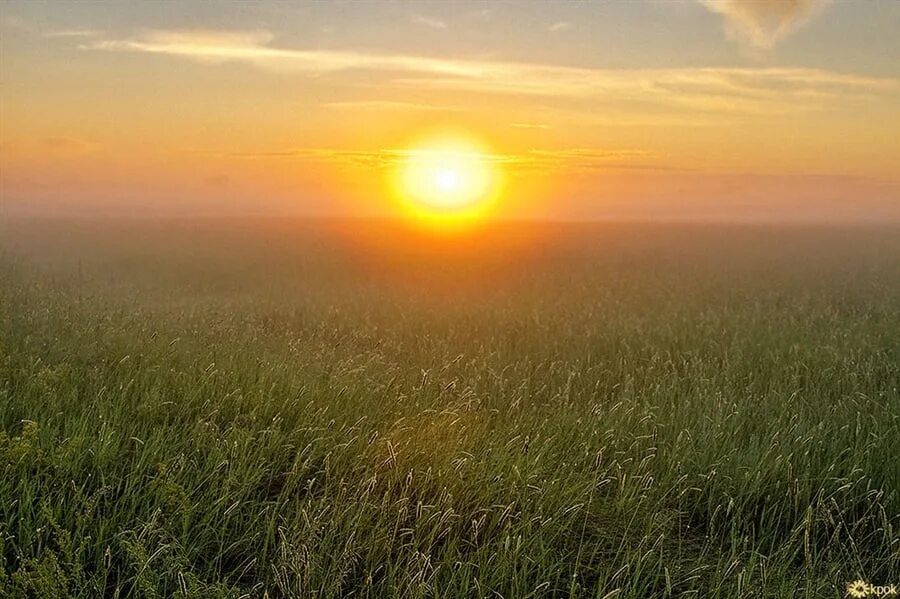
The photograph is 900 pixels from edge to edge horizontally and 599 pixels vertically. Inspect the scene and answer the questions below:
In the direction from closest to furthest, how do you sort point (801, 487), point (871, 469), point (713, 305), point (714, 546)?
1. point (714, 546)
2. point (801, 487)
3. point (871, 469)
4. point (713, 305)

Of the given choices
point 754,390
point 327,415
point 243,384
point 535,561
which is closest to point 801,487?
point 535,561

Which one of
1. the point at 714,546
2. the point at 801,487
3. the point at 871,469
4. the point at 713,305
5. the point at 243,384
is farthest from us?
the point at 713,305

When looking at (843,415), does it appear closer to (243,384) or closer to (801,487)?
(801,487)

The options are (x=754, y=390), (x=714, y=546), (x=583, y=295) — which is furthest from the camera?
(x=583, y=295)

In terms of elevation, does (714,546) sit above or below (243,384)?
below

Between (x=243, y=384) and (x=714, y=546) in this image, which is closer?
(x=714, y=546)

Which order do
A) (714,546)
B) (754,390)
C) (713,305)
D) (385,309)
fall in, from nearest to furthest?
(714,546) → (754,390) → (385,309) → (713,305)

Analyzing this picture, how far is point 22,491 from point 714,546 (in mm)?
3472

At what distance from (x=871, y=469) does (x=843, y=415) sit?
0.98 meters

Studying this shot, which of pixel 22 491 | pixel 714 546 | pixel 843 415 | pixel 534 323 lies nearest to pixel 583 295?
pixel 534 323

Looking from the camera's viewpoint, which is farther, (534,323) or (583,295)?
(583,295)

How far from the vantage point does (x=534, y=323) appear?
9.87m

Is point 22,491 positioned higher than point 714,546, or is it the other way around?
point 22,491

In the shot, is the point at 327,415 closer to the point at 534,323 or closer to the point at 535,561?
the point at 535,561
